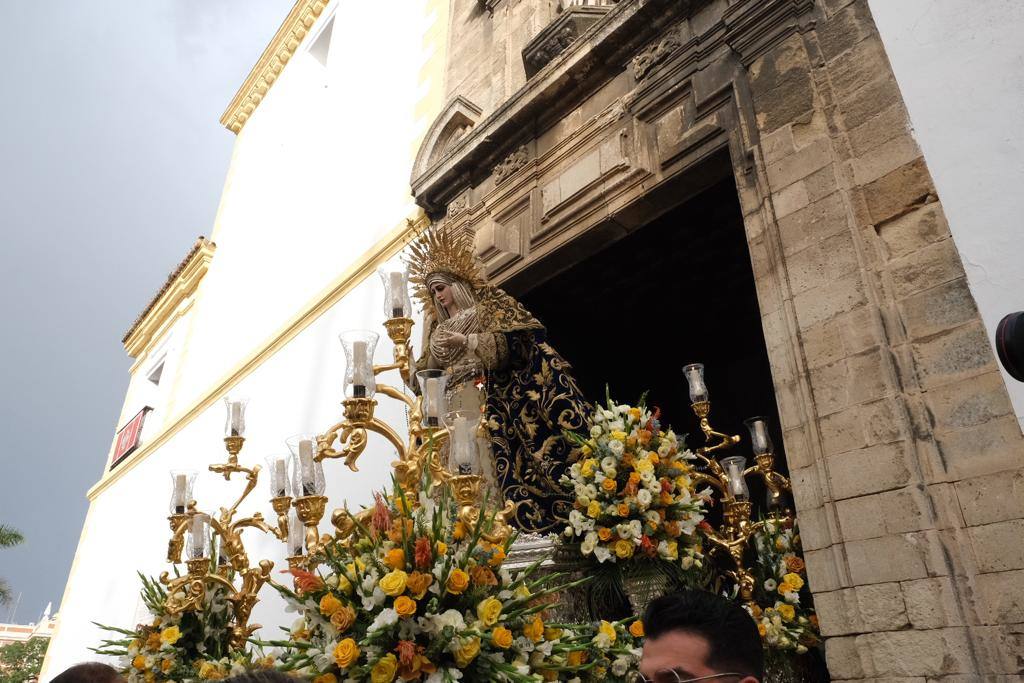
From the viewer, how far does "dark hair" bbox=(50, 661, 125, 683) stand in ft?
6.59

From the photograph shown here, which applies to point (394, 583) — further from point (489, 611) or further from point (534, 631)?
point (534, 631)

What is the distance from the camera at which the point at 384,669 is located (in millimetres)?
1776

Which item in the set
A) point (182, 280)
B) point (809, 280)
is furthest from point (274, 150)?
point (809, 280)

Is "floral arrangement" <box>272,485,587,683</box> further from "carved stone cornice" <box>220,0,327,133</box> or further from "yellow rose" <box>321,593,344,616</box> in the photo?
"carved stone cornice" <box>220,0,327,133</box>

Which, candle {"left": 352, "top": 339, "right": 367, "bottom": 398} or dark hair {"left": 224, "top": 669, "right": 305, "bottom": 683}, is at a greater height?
candle {"left": 352, "top": 339, "right": 367, "bottom": 398}

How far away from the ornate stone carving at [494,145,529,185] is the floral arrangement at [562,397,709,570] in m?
2.65

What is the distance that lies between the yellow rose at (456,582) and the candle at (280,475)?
1735 mm

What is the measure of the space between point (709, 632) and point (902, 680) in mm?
826

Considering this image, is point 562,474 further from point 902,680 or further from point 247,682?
point 247,682

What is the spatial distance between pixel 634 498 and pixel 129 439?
1176 cm

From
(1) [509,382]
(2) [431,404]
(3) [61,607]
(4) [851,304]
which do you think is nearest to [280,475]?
(2) [431,404]

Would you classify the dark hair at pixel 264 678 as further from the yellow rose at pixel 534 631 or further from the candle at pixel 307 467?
the candle at pixel 307 467

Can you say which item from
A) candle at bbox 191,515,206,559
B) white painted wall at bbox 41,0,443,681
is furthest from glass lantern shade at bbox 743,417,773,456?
white painted wall at bbox 41,0,443,681

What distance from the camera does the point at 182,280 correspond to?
12641 mm
